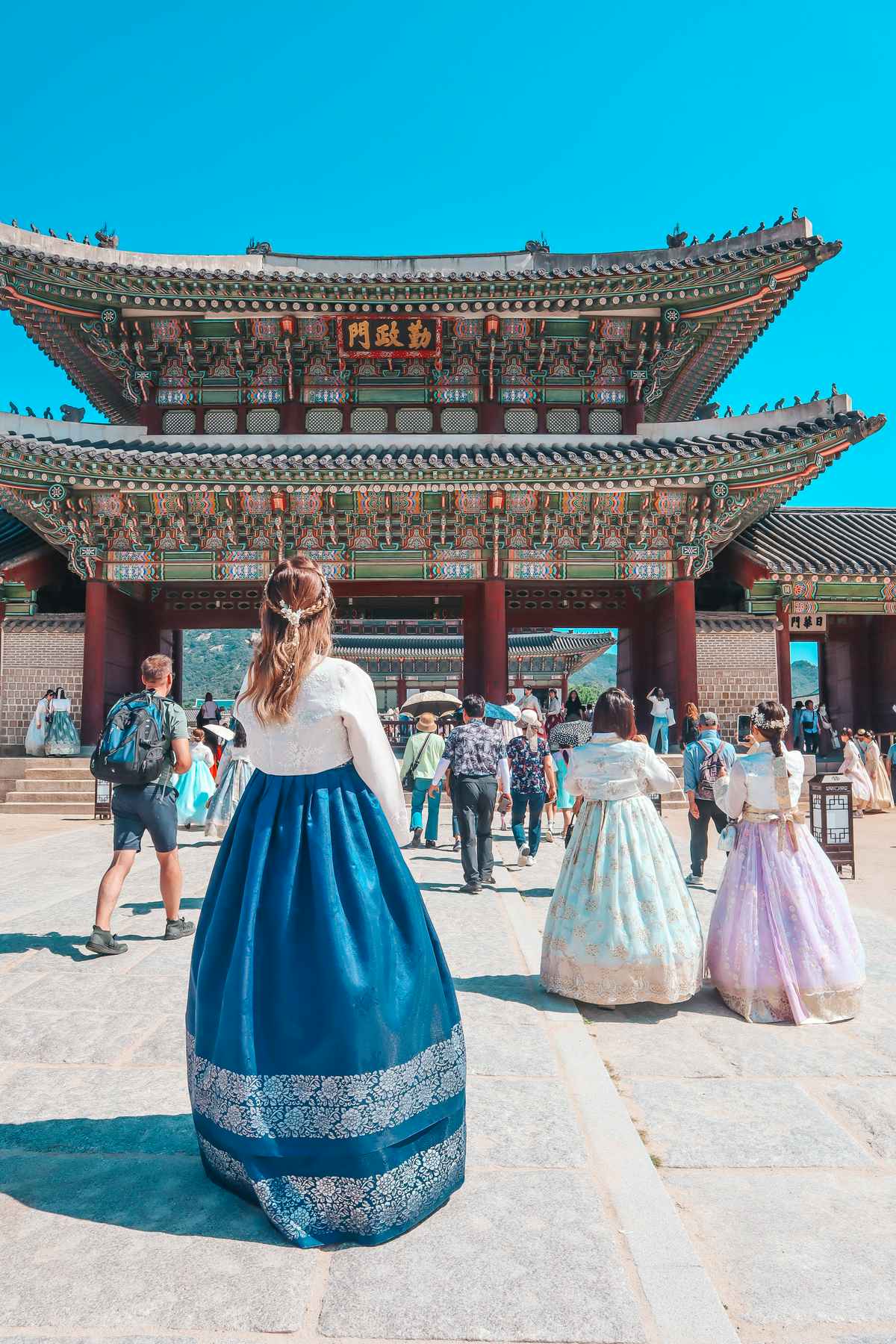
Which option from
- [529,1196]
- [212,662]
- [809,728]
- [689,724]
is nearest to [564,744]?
[689,724]

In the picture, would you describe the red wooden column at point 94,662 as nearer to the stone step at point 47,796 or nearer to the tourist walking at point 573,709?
the stone step at point 47,796

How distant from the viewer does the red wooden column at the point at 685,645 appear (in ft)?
49.5

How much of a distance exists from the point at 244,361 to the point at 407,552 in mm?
4641

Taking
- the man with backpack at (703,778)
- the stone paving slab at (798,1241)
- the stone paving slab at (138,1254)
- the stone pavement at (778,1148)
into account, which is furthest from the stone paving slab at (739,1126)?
the man with backpack at (703,778)

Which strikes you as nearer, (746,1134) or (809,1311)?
(809,1311)

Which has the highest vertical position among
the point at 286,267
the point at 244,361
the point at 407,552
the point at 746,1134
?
the point at 286,267

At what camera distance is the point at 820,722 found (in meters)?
19.2

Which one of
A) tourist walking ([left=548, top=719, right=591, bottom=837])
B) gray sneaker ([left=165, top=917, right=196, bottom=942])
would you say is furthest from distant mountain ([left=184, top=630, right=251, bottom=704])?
gray sneaker ([left=165, top=917, right=196, bottom=942])

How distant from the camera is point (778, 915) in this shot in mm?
4367

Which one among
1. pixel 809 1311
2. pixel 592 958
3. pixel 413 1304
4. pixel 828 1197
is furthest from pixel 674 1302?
pixel 592 958

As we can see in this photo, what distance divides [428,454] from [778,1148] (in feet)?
43.2

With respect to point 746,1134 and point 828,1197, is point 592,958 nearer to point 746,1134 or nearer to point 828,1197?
point 746,1134

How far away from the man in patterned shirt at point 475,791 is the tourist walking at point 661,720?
760 centimetres

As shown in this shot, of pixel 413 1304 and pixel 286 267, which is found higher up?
pixel 286 267
